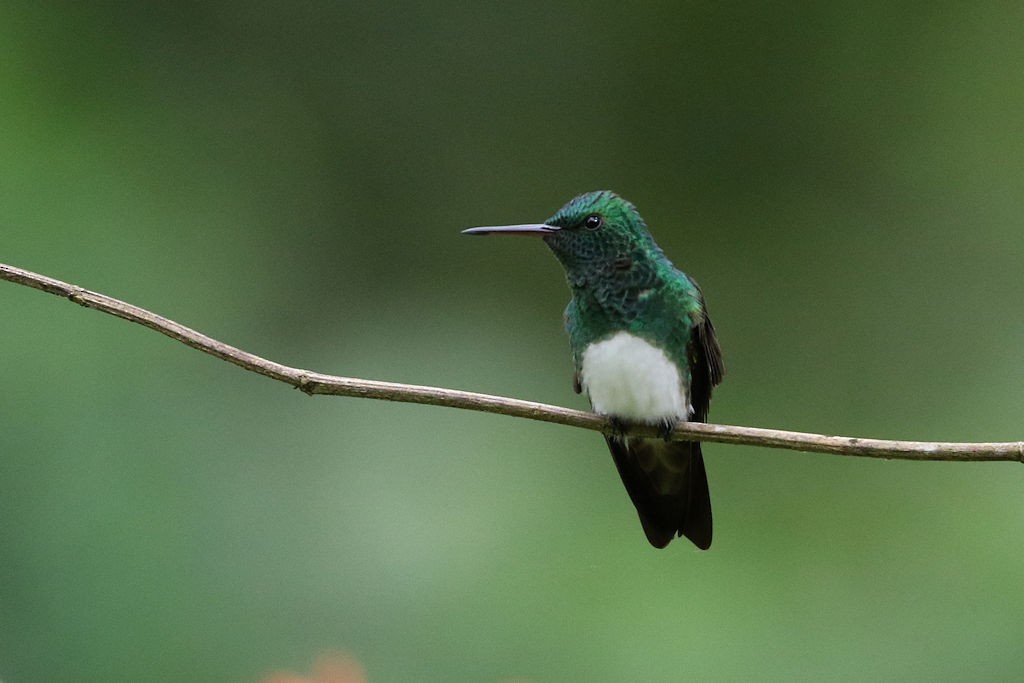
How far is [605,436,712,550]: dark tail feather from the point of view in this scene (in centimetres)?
230

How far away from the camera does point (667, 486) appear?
Answer: 2.33m

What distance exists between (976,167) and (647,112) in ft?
3.64

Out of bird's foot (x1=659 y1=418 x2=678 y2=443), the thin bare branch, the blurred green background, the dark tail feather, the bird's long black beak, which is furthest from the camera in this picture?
the blurred green background

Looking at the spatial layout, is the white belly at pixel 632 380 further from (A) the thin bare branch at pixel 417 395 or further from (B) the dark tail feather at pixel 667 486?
(A) the thin bare branch at pixel 417 395

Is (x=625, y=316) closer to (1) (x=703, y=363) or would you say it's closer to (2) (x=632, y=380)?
(2) (x=632, y=380)

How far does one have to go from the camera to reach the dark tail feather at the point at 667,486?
90.7 inches

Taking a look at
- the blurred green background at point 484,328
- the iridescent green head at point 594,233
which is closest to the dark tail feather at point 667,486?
the iridescent green head at point 594,233

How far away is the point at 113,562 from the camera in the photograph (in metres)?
3.02

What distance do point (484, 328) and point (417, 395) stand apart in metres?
2.18

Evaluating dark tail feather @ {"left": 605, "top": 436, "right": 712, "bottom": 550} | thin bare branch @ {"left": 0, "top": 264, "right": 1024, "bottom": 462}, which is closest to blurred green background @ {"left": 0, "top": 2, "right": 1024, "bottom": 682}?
dark tail feather @ {"left": 605, "top": 436, "right": 712, "bottom": 550}

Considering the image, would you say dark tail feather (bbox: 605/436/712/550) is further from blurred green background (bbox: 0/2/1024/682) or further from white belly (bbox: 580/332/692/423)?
blurred green background (bbox: 0/2/1024/682)

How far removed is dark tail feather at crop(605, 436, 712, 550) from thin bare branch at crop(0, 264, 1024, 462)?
648 mm

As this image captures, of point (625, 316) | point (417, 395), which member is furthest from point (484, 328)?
point (417, 395)

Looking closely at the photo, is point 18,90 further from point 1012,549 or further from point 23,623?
point 1012,549
